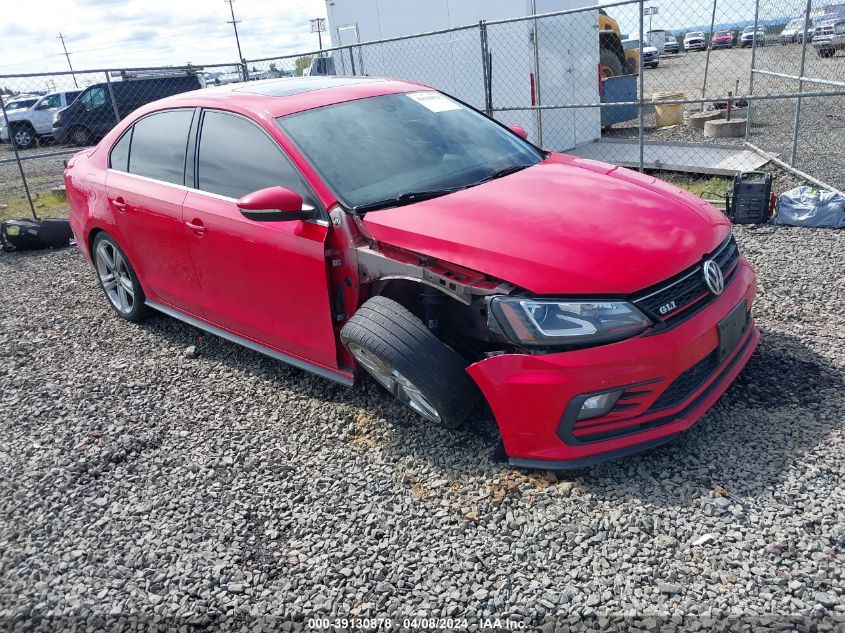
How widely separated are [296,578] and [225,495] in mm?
736

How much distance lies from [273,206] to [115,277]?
2715 millimetres

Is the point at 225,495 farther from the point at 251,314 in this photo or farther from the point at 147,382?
the point at 147,382

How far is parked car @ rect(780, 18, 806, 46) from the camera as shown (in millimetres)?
7699

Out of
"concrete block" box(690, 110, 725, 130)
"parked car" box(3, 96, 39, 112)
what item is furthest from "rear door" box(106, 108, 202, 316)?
"parked car" box(3, 96, 39, 112)

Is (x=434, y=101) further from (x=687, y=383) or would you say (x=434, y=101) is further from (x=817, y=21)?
(x=817, y=21)

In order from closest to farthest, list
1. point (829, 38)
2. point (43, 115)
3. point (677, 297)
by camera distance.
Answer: point (677, 297) → point (829, 38) → point (43, 115)

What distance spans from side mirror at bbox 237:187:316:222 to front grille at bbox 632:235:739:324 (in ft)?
5.51

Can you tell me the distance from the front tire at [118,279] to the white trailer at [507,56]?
5.56 m

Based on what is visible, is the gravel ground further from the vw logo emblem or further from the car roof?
the car roof

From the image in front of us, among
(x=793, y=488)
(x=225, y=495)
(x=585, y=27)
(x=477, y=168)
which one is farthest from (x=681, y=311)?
(x=585, y=27)

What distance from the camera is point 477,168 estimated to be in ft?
12.7

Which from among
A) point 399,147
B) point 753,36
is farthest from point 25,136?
point 399,147

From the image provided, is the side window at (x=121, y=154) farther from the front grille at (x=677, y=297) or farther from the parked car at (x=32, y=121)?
the parked car at (x=32, y=121)

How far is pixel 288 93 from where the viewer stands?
13.7ft
